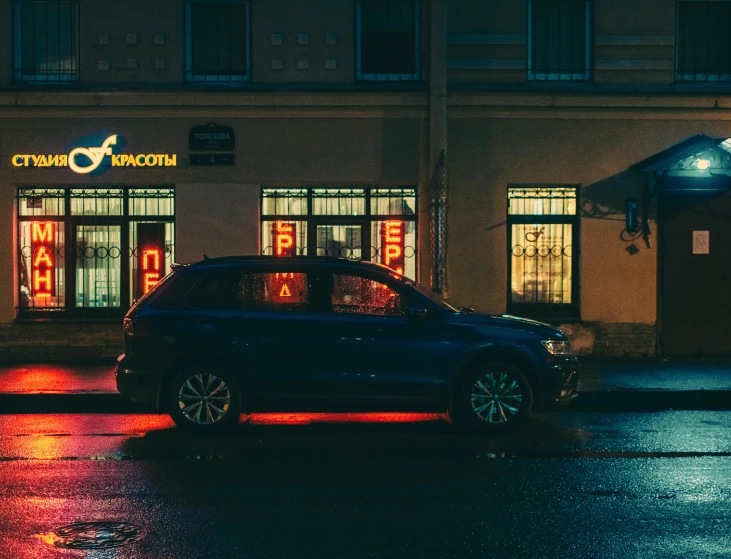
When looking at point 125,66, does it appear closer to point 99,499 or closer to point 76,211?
point 76,211

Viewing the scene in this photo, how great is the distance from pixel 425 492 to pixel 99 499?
229cm

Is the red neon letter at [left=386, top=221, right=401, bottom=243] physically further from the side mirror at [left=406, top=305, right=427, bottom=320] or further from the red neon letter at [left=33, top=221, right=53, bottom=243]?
the side mirror at [left=406, top=305, right=427, bottom=320]

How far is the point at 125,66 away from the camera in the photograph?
1667cm

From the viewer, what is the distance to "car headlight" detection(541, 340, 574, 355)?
35.0 feet

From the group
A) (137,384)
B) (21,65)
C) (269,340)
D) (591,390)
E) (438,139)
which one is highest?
(21,65)

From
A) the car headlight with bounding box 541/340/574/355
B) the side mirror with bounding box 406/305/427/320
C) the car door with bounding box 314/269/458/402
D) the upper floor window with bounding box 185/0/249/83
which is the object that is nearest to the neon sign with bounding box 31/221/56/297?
the upper floor window with bounding box 185/0/249/83

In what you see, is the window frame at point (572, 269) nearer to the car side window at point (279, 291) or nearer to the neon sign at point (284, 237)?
the neon sign at point (284, 237)

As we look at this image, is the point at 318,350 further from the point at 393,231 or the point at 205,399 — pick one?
the point at 393,231

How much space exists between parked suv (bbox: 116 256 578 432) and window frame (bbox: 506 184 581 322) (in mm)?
6246

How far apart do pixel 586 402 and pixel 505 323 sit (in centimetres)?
258

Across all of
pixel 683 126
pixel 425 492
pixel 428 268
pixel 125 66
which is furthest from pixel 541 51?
pixel 425 492

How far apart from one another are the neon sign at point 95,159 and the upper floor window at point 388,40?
341 centimetres

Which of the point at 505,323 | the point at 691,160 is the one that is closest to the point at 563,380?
the point at 505,323

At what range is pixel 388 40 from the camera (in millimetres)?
16938
